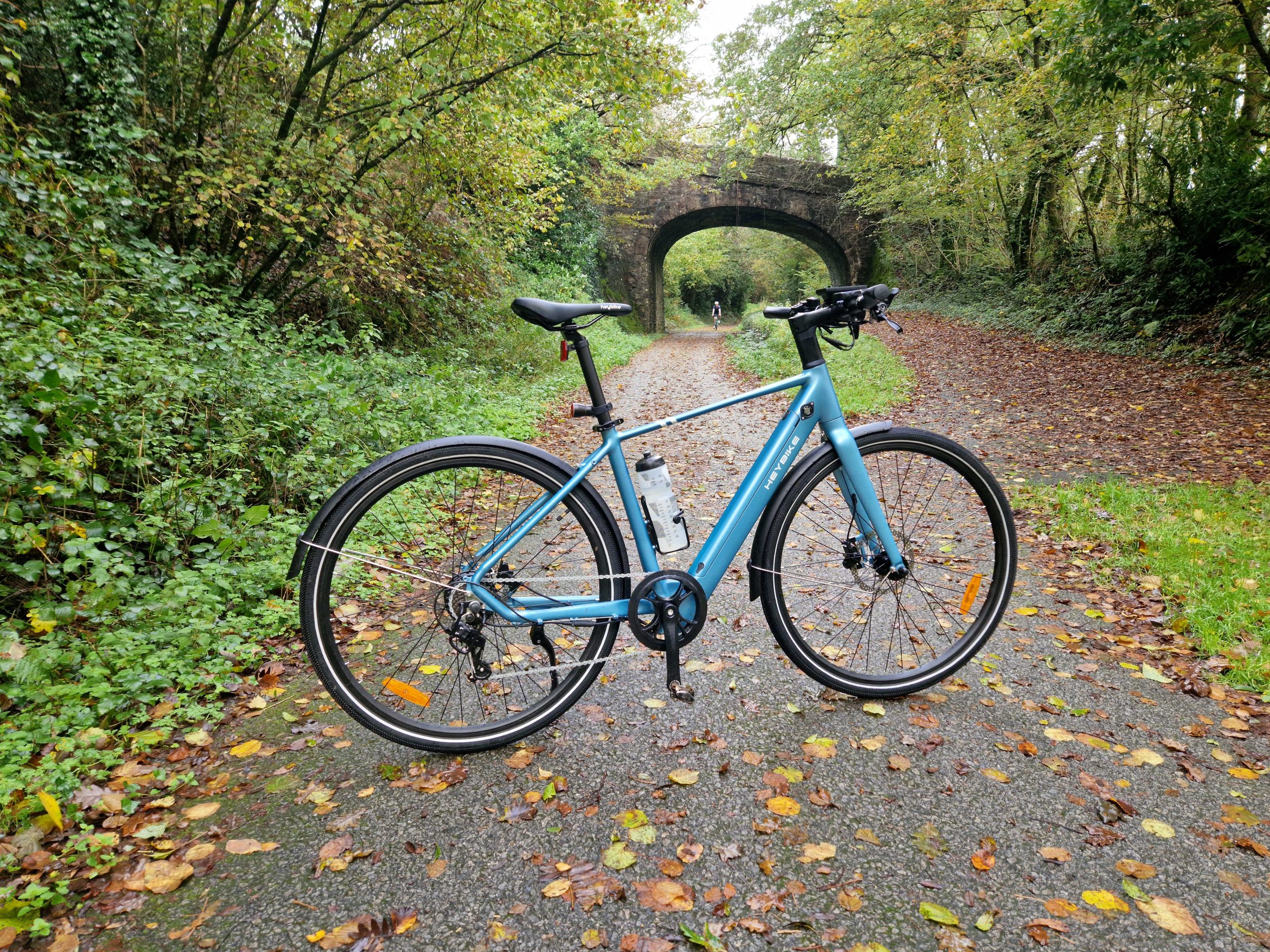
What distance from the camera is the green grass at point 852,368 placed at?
8.43 meters

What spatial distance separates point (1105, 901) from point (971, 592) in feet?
3.98

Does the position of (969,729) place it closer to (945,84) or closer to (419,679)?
(419,679)

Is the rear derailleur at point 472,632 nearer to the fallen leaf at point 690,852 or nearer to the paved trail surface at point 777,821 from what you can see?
the paved trail surface at point 777,821

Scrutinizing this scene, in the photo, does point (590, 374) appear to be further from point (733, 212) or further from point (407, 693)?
point (733, 212)

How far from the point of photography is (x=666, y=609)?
2.19 m

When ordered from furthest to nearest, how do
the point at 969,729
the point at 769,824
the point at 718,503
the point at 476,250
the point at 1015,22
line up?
the point at 1015,22
the point at 476,250
the point at 718,503
the point at 969,729
the point at 769,824

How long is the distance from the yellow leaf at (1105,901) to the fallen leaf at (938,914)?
370 mm

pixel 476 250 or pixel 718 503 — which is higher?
pixel 476 250

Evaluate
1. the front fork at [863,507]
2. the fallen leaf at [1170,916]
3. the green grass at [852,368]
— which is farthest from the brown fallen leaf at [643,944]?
the green grass at [852,368]

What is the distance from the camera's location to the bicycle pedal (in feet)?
7.44

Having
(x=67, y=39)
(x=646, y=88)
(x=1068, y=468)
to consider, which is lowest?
(x=1068, y=468)

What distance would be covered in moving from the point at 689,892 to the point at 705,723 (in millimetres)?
751

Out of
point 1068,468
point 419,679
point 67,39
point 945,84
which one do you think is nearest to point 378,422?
point 419,679

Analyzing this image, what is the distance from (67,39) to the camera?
4527 millimetres
